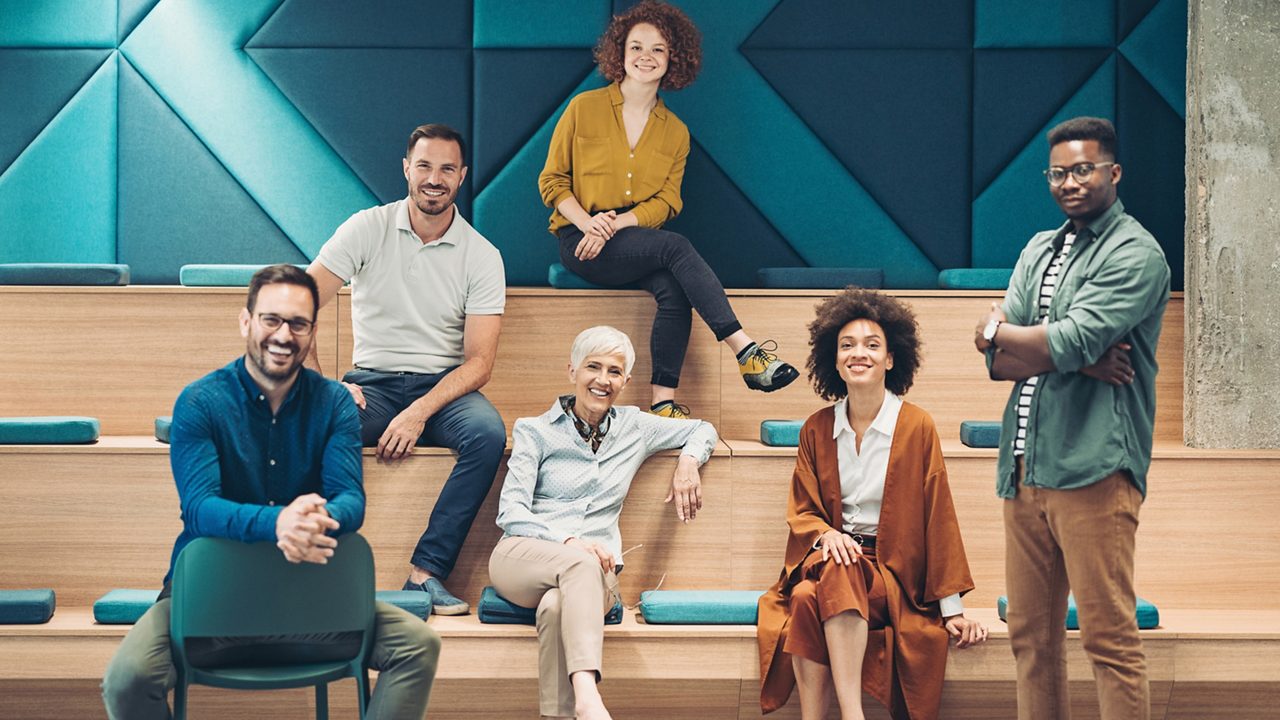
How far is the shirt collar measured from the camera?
318 cm

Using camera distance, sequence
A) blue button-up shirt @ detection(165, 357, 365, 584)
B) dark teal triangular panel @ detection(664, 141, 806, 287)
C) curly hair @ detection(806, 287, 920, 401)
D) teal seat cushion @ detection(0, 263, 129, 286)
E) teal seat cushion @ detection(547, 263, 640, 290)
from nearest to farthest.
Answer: blue button-up shirt @ detection(165, 357, 365, 584) → curly hair @ detection(806, 287, 920, 401) → teal seat cushion @ detection(0, 263, 129, 286) → teal seat cushion @ detection(547, 263, 640, 290) → dark teal triangular panel @ detection(664, 141, 806, 287)

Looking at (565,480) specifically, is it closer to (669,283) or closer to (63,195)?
(669,283)

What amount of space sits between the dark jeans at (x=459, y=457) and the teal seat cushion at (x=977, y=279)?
1.66 meters

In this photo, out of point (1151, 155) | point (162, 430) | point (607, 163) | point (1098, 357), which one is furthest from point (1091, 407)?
point (162, 430)

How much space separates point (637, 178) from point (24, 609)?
6.98 ft

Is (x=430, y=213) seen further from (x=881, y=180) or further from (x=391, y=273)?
(x=881, y=180)

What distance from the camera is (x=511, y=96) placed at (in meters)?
4.41

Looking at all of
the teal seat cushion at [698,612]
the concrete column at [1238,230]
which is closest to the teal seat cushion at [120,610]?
the teal seat cushion at [698,612]

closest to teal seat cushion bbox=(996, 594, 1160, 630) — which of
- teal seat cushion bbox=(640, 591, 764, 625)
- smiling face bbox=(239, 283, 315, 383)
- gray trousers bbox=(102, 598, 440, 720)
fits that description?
teal seat cushion bbox=(640, 591, 764, 625)

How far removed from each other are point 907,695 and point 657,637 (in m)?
0.64

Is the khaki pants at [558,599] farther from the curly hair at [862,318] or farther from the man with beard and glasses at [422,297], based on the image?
the curly hair at [862,318]

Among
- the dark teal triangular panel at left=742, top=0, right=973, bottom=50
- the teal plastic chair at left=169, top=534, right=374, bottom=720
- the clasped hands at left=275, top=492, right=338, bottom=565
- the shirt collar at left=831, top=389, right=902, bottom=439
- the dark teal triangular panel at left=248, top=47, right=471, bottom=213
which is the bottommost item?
the teal plastic chair at left=169, top=534, right=374, bottom=720

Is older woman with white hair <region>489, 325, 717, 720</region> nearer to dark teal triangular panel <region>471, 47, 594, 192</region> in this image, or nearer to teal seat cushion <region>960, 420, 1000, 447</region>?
teal seat cushion <region>960, 420, 1000, 447</region>

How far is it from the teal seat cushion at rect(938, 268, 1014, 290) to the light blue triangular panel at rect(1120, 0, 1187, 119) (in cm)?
98
